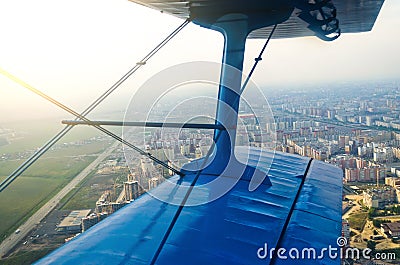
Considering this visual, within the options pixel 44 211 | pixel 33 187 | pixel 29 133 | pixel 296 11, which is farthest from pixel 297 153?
pixel 29 133

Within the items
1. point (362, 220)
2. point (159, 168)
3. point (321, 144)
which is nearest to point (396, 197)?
point (362, 220)

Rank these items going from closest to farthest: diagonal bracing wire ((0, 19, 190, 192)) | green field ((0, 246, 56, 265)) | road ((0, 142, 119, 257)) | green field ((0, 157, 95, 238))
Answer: diagonal bracing wire ((0, 19, 190, 192)) < green field ((0, 246, 56, 265)) < road ((0, 142, 119, 257)) < green field ((0, 157, 95, 238))

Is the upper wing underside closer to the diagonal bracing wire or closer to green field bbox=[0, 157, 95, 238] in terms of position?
the diagonal bracing wire

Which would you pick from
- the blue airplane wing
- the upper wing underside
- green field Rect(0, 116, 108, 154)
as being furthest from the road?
the upper wing underside

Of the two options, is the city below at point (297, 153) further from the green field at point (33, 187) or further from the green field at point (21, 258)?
the green field at point (33, 187)

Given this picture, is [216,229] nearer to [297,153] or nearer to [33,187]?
[33,187]

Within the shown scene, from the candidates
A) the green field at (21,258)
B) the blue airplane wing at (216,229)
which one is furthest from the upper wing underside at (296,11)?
the green field at (21,258)
